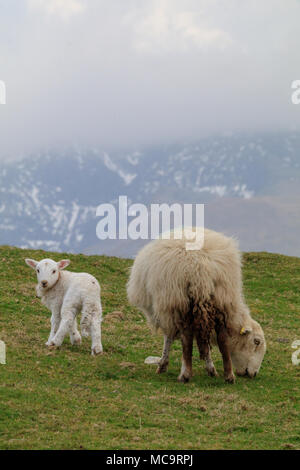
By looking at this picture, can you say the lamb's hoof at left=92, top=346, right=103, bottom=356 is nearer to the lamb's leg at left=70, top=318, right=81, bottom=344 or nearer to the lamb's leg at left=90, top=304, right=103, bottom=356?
the lamb's leg at left=90, top=304, right=103, bottom=356

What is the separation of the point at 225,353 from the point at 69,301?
4.03 m

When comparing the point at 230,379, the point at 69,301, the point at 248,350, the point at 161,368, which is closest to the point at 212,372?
the point at 230,379

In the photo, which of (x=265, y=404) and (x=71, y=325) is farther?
(x=71, y=325)

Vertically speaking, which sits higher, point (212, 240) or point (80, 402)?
point (212, 240)

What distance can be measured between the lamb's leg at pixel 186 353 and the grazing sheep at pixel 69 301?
262 centimetres

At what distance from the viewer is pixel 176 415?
450 inches

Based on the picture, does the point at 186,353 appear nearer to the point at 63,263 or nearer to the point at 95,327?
the point at 95,327

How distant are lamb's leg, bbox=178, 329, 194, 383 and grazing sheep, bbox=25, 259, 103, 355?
103 inches

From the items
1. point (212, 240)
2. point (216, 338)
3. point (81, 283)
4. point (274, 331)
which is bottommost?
point (274, 331)

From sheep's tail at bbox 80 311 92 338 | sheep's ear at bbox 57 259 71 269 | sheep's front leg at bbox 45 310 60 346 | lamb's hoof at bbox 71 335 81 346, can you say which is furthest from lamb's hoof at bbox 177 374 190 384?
sheep's ear at bbox 57 259 71 269

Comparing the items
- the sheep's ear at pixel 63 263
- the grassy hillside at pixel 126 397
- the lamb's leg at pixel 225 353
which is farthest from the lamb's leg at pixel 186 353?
the sheep's ear at pixel 63 263
